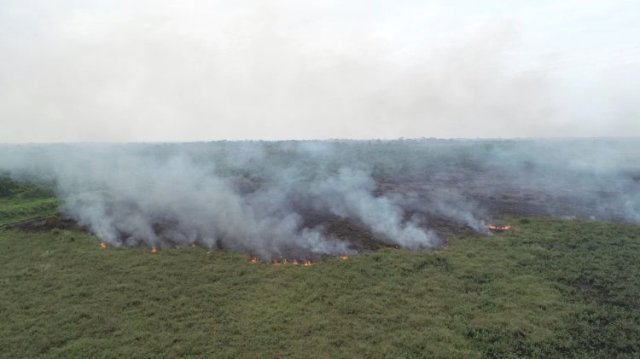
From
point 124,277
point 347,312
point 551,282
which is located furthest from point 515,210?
point 124,277

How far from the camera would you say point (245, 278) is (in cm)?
2419

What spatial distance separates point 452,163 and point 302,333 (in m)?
43.2

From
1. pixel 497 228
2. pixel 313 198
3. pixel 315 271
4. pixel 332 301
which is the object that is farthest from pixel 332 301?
pixel 313 198

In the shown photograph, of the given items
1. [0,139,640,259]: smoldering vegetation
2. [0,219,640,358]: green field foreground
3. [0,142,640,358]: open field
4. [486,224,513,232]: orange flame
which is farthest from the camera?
[486,224,513,232]: orange flame

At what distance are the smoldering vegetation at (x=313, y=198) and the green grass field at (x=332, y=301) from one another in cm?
248

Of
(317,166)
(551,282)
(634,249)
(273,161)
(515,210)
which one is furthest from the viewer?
(273,161)

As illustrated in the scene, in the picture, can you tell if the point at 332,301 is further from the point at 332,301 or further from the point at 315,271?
the point at 315,271

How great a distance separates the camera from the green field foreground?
18562mm

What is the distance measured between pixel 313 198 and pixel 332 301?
660 inches

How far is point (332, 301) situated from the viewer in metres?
21.9

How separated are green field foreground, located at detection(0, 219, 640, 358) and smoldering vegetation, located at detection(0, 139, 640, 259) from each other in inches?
94.3

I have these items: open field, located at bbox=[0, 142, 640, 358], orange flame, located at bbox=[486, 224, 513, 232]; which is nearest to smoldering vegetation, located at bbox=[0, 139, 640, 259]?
open field, located at bbox=[0, 142, 640, 358]

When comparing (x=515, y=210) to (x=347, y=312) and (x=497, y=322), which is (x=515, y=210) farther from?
(x=347, y=312)

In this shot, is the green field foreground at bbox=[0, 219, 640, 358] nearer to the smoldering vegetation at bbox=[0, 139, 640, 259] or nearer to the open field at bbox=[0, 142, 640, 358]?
the open field at bbox=[0, 142, 640, 358]
